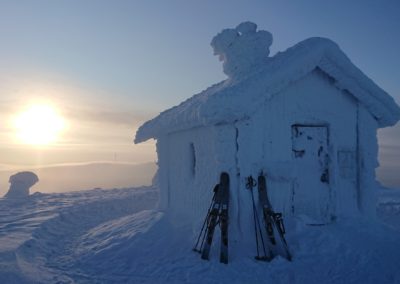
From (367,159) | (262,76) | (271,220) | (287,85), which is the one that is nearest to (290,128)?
(287,85)

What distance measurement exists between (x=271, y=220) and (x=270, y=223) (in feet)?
0.33

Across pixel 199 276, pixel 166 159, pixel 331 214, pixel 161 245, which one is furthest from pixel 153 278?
pixel 166 159

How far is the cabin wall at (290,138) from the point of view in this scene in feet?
26.9

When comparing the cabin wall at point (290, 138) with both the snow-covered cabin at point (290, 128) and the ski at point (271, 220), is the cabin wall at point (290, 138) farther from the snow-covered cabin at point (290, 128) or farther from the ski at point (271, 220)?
the ski at point (271, 220)

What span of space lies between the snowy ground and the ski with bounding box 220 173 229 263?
22 centimetres

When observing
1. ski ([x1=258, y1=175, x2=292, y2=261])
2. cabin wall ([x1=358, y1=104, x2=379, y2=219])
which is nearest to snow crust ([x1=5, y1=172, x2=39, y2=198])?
ski ([x1=258, y1=175, x2=292, y2=261])

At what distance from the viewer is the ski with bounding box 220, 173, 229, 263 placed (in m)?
7.37

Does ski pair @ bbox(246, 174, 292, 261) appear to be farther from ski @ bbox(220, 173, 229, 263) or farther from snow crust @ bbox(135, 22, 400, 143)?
snow crust @ bbox(135, 22, 400, 143)

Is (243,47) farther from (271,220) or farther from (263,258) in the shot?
(263,258)

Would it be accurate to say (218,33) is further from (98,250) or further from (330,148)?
(98,250)

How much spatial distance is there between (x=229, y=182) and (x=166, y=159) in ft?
16.6

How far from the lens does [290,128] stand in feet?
29.0

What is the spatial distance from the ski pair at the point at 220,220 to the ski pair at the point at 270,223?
21.8 inches

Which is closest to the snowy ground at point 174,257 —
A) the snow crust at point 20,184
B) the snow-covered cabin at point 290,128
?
the snow-covered cabin at point 290,128
